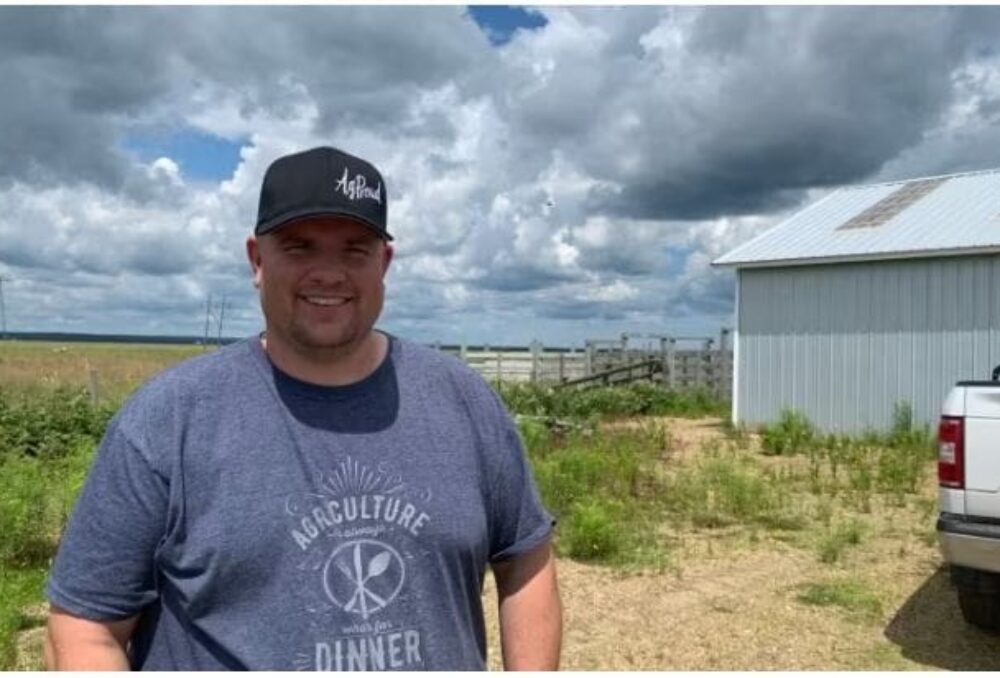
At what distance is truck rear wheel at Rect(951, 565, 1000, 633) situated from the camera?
495 cm

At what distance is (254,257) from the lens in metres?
1.99

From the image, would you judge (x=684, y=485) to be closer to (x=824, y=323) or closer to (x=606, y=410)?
(x=824, y=323)

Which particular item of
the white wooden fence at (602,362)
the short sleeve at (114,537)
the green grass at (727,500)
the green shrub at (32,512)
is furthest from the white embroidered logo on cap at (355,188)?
the white wooden fence at (602,362)

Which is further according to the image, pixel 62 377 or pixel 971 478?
pixel 62 377

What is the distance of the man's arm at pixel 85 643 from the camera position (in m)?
1.73

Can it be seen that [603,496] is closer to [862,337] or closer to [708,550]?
[708,550]

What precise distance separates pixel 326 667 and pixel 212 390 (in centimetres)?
54

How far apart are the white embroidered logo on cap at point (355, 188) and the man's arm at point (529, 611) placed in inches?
31.9

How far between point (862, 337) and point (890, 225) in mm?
2091

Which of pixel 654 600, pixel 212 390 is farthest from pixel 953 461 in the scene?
pixel 212 390

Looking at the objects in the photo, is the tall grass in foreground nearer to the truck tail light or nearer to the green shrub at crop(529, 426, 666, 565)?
the green shrub at crop(529, 426, 666, 565)

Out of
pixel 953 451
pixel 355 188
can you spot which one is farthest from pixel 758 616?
pixel 355 188

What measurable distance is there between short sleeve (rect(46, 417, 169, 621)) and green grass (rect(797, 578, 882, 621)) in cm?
512

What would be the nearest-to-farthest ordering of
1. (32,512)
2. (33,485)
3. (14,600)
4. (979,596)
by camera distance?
(979,596), (14,600), (32,512), (33,485)
